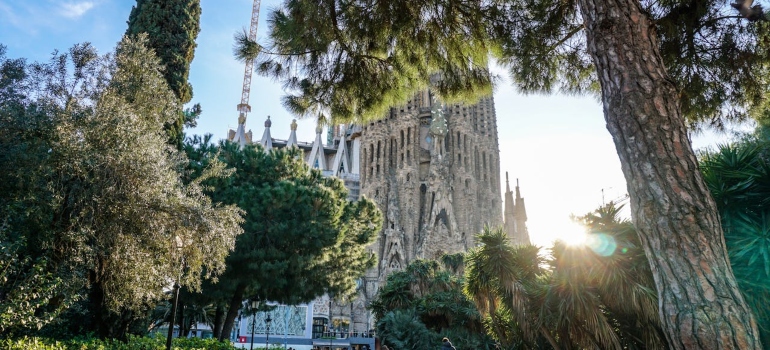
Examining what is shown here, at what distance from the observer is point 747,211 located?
714cm

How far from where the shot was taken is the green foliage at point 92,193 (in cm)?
674

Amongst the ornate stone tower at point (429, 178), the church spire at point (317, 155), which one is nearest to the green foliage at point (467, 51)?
the ornate stone tower at point (429, 178)

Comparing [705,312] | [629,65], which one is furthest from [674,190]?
[629,65]

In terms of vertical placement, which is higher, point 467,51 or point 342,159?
point 342,159

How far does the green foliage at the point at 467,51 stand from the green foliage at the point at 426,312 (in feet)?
26.8

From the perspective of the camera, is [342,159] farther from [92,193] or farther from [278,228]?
[92,193]

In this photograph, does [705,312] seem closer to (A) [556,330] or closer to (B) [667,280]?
(B) [667,280]

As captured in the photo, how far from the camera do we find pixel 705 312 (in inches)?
131

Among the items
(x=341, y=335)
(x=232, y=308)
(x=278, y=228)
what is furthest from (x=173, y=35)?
(x=341, y=335)

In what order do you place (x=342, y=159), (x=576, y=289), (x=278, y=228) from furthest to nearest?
1. (x=342, y=159)
2. (x=278, y=228)
3. (x=576, y=289)

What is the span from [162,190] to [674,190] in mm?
6978

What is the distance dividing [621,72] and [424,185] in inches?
1381

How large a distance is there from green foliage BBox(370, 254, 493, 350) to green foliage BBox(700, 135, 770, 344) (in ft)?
24.5

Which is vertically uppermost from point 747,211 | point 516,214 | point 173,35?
point 516,214
